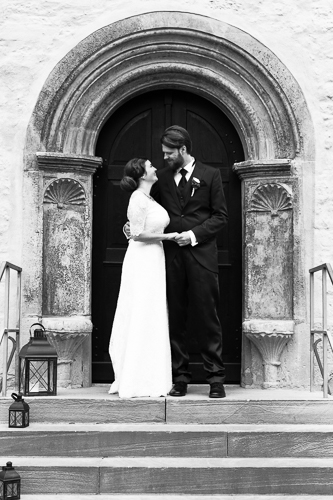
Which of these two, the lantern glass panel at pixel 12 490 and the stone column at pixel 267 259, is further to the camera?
the stone column at pixel 267 259

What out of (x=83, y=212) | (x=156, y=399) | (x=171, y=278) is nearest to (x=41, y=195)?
(x=83, y=212)

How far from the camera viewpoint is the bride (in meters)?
6.55

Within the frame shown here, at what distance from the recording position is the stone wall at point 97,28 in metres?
7.26

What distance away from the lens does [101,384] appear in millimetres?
7500

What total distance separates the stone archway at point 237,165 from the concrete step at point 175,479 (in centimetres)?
160

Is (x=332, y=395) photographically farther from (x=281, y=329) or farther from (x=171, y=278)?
(x=171, y=278)

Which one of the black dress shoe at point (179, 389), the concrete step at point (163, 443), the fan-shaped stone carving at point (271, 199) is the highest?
the fan-shaped stone carving at point (271, 199)

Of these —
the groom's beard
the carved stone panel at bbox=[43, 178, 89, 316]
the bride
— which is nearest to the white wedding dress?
the bride

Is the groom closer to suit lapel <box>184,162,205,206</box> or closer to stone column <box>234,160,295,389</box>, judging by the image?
suit lapel <box>184,162,205,206</box>

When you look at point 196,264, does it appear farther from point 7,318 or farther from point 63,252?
point 7,318

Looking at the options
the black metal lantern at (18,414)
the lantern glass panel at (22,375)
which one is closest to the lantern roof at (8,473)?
the black metal lantern at (18,414)

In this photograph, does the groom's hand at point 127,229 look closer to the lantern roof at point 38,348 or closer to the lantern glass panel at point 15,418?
the lantern roof at point 38,348

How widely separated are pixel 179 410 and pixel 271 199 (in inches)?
79.2

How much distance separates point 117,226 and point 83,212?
37 centimetres
